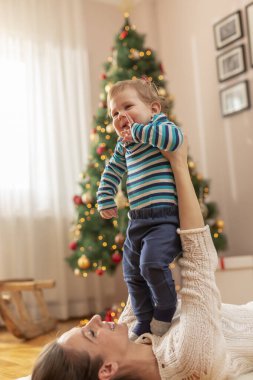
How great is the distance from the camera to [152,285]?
1539 millimetres

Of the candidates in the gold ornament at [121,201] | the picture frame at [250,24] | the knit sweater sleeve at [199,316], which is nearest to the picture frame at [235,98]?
the picture frame at [250,24]

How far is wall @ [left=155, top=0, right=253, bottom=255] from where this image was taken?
405cm

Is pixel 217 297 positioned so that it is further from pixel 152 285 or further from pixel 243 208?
pixel 243 208

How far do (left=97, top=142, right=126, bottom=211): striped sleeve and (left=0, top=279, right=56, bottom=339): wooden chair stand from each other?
2.12 meters

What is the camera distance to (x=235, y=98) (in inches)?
161

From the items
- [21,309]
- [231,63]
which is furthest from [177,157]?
[231,63]

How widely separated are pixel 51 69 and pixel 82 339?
3.61 metres

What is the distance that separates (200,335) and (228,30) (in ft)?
10.8

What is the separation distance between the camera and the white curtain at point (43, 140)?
14.2ft

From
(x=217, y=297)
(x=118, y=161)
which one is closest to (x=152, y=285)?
(x=217, y=297)

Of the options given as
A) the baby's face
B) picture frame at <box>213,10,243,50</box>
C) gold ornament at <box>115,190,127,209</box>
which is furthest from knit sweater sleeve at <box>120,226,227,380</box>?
picture frame at <box>213,10,243,50</box>

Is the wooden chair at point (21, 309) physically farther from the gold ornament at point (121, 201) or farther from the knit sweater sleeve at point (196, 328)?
the knit sweater sleeve at point (196, 328)

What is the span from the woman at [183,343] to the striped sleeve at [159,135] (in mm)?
59

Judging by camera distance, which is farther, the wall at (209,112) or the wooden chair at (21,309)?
the wall at (209,112)
